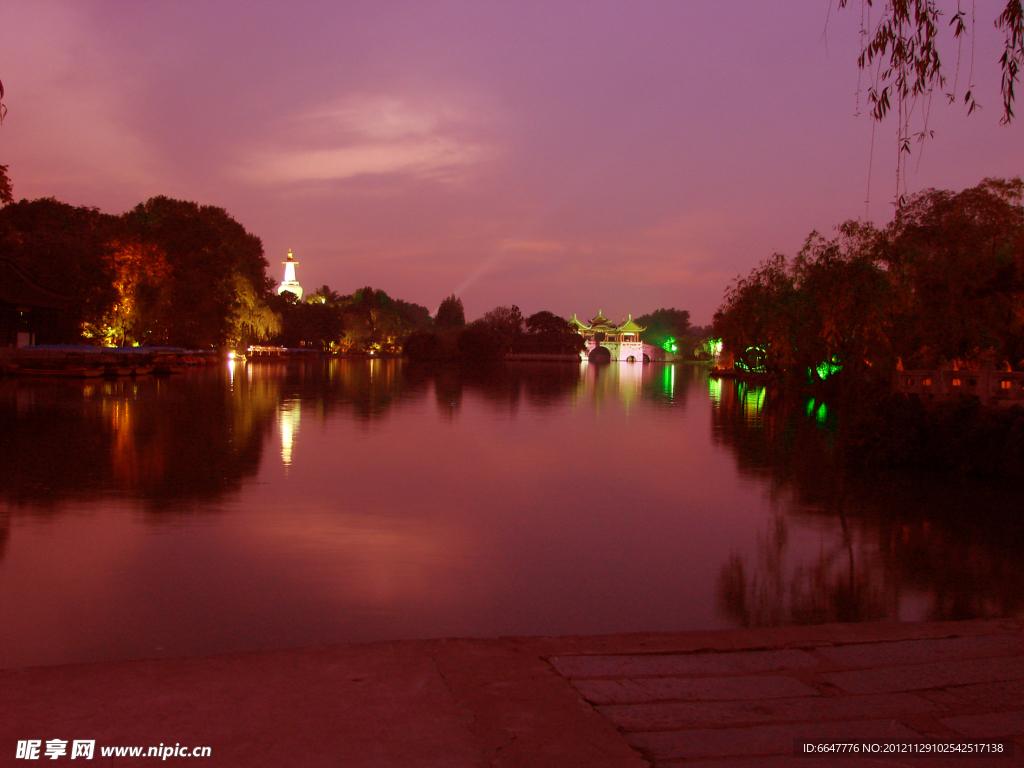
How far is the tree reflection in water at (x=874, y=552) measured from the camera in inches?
271

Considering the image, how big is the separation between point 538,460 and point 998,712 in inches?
441

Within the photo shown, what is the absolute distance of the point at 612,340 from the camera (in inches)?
5017

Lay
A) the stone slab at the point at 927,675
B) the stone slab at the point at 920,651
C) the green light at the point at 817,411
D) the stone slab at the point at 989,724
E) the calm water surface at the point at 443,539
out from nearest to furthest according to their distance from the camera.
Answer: the stone slab at the point at 989,724, the stone slab at the point at 927,675, the stone slab at the point at 920,651, the calm water surface at the point at 443,539, the green light at the point at 817,411

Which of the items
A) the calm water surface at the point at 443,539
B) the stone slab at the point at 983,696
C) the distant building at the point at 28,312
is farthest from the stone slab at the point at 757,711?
the distant building at the point at 28,312

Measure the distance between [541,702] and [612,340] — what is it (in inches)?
4914

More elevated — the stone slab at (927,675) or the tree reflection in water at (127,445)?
the stone slab at (927,675)

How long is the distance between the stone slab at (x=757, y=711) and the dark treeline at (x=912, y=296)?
48.4 ft

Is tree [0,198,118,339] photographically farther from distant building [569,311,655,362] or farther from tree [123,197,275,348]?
distant building [569,311,655,362]

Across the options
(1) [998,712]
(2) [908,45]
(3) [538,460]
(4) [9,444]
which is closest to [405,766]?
(1) [998,712]

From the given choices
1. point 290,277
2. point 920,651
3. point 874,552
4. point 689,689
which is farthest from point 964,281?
point 290,277

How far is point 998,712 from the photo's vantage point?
3.92 m

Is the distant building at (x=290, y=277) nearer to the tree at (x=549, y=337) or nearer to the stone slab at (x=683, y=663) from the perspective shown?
the tree at (x=549, y=337)

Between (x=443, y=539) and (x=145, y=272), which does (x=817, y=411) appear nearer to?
(x=443, y=539)

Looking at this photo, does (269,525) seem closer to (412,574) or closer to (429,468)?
(412,574)
